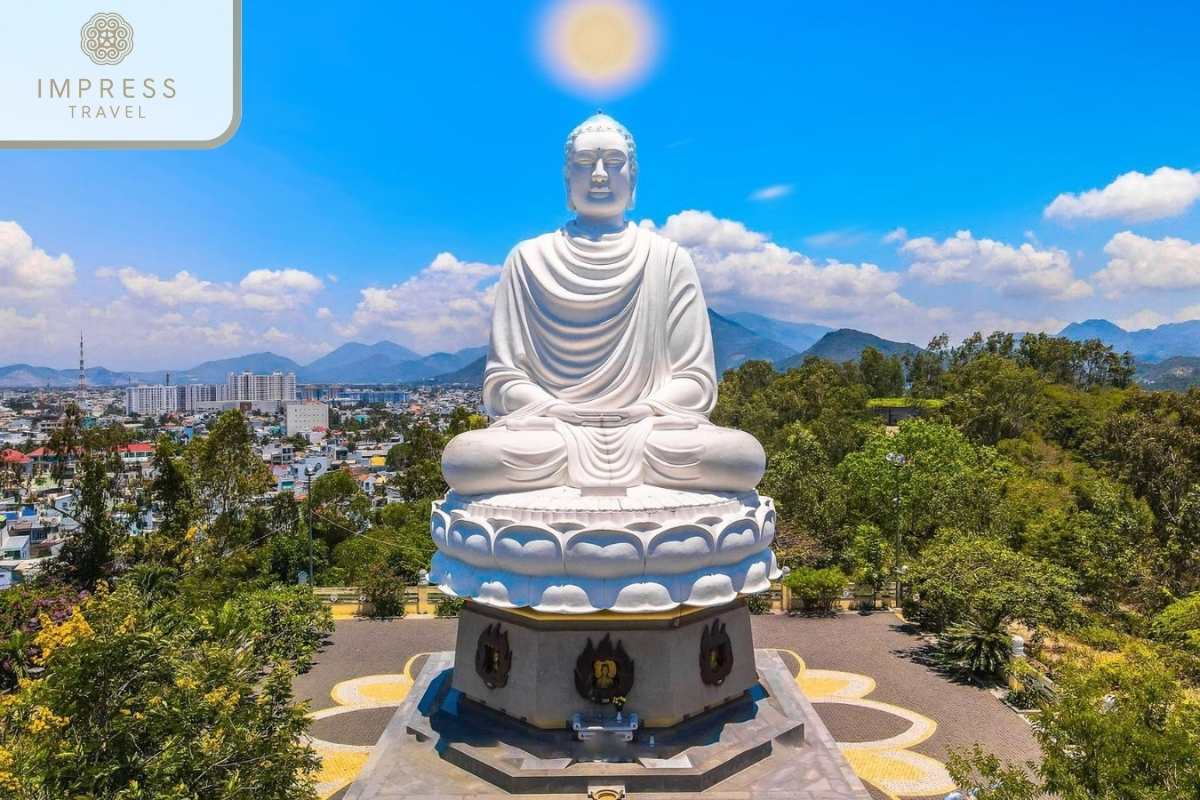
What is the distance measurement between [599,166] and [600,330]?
7.72 ft

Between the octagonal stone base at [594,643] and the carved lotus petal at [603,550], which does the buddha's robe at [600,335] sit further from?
the octagonal stone base at [594,643]

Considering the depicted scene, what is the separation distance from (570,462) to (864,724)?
5954 mm

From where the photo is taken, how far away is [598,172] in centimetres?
1103

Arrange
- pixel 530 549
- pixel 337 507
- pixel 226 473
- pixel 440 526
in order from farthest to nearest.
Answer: pixel 337 507 → pixel 226 473 → pixel 440 526 → pixel 530 549

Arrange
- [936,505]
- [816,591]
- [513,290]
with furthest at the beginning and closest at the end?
[936,505] < [816,591] < [513,290]

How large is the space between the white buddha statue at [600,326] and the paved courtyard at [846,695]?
490 cm

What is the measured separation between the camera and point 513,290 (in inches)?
436

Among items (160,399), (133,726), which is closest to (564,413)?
(133,726)

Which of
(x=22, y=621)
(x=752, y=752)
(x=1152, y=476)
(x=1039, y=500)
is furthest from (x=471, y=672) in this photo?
(x=1152, y=476)

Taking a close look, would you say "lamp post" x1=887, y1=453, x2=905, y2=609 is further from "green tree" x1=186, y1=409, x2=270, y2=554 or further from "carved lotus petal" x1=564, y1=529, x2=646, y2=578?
"green tree" x1=186, y1=409, x2=270, y2=554

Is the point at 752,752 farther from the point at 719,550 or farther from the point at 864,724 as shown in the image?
the point at 864,724

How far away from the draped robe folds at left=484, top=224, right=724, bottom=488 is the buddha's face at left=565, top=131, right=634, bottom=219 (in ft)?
1.70

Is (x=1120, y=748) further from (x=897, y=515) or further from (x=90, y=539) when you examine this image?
(x=90, y=539)

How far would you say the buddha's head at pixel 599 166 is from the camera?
1110cm
